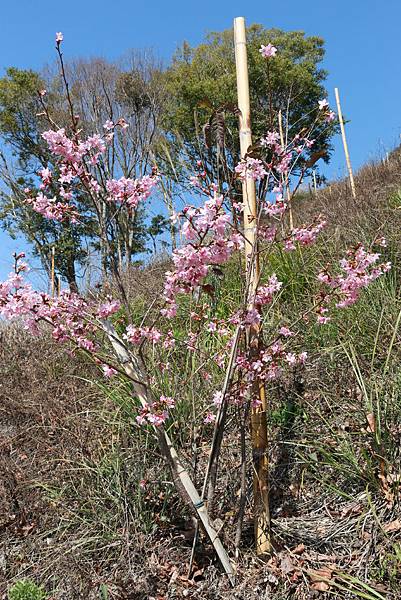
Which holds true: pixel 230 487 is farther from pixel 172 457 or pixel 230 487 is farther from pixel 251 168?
pixel 251 168

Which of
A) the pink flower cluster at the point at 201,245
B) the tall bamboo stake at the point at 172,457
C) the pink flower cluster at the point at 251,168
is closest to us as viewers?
the pink flower cluster at the point at 201,245

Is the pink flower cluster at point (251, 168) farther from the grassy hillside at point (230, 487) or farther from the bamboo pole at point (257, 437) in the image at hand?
the grassy hillside at point (230, 487)

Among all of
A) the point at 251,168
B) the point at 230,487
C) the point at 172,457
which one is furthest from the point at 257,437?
the point at 251,168

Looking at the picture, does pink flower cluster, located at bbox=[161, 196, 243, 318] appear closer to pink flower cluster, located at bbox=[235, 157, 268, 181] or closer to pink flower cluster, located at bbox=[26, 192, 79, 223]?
pink flower cluster, located at bbox=[235, 157, 268, 181]

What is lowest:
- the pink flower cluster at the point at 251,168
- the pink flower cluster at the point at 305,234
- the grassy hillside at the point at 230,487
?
the grassy hillside at the point at 230,487

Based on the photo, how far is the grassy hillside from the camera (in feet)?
8.27

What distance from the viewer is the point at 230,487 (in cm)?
292

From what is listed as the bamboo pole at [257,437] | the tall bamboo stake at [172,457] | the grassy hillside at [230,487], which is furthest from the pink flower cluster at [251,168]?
the grassy hillside at [230,487]

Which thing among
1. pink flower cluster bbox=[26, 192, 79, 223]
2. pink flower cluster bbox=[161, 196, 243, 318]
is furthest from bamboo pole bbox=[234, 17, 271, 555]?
pink flower cluster bbox=[26, 192, 79, 223]

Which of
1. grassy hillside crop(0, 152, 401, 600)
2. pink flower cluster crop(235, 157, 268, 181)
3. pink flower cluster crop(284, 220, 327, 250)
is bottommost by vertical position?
grassy hillside crop(0, 152, 401, 600)

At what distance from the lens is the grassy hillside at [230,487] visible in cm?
252

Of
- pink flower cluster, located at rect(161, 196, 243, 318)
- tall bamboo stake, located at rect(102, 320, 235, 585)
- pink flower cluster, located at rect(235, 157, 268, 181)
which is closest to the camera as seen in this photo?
pink flower cluster, located at rect(161, 196, 243, 318)

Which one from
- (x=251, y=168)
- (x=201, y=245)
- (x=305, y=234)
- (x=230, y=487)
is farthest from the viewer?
(x=230, y=487)

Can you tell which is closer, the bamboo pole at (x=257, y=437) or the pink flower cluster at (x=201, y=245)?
the pink flower cluster at (x=201, y=245)
